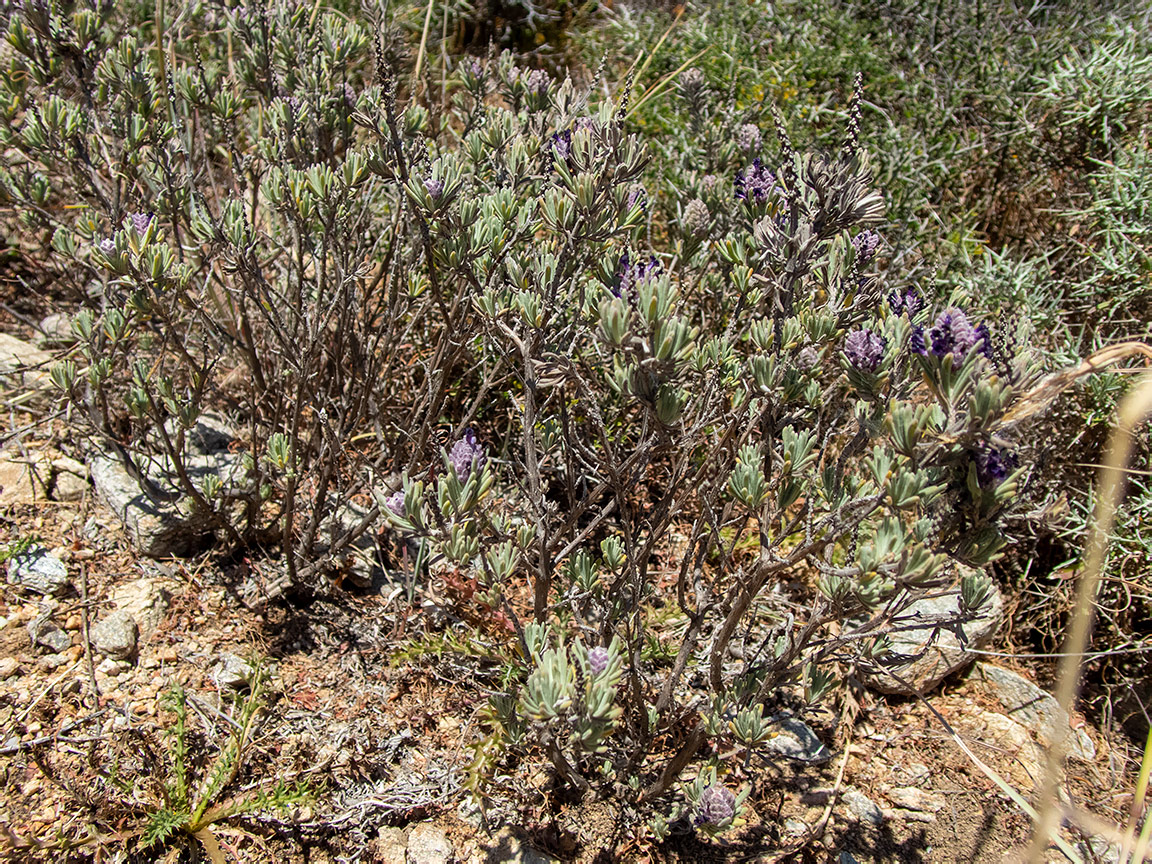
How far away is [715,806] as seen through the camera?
6.10 ft

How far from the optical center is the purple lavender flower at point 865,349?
1629mm

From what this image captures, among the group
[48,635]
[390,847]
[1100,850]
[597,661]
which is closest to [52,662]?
[48,635]

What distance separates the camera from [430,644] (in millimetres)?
2527

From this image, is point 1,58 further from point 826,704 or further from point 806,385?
point 826,704

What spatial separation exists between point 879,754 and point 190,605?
2416 millimetres

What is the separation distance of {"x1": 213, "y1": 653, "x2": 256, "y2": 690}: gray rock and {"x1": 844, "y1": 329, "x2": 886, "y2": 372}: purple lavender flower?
76.7 inches

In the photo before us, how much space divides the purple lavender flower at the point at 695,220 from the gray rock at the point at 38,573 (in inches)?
94.9

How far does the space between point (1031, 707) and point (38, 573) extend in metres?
3.56

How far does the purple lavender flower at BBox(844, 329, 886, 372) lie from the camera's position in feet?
5.34

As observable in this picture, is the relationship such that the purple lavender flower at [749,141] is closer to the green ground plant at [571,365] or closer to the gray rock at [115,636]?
the green ground plant at [571,365]

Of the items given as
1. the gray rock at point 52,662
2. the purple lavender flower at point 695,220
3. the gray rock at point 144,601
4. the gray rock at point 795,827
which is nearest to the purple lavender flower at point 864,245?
the purple lavender flower at point 695,220

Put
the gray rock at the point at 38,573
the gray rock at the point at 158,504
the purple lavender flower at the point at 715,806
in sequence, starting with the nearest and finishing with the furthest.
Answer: the purple lavender flower at the point at 715,806
the gray rock at the point at 38,573
the gray rock at the point at 158,504

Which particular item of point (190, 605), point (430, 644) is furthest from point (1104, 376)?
point (190, 605)

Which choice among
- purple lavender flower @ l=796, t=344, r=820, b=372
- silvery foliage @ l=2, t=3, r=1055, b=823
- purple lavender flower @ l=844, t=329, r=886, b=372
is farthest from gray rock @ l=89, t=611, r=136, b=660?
purple lavender flower @ l=844, t=329, r=886, b=372
